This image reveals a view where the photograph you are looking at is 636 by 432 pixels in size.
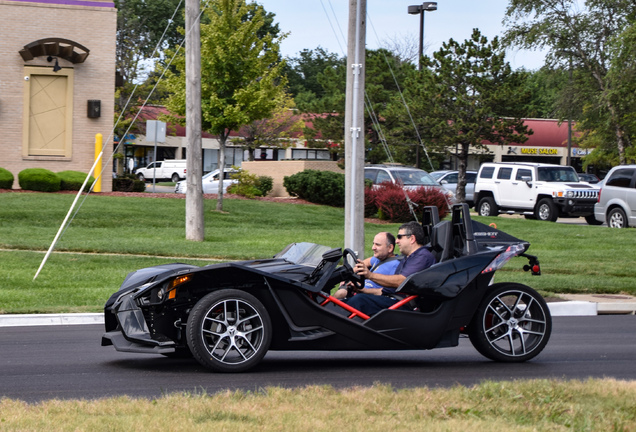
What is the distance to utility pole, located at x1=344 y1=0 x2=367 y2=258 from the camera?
44.5 feet

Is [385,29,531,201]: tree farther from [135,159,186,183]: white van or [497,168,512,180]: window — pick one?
[135,159,186,183]: white van

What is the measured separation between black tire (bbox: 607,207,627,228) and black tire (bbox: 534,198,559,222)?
355 centimetres

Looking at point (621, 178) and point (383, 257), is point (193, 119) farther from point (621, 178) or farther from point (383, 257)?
point (621, 178)

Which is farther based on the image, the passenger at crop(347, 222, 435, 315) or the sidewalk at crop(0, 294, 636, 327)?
the sidewalk at crop(0, 294, 636, 327)

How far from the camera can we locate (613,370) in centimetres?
749

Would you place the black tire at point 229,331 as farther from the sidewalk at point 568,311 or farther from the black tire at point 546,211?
the black tire at point 546,211

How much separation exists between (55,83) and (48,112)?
984 millimetres

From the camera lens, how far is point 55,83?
28.1 metres

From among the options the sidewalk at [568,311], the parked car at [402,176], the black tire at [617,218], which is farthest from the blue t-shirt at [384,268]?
the parked car at [402,176]

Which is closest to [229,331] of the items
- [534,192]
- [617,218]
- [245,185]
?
[617,218]

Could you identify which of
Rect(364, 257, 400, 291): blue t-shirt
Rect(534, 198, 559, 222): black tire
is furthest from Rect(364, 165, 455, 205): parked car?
Rect(364, 257, 400, 291): blue t-shirt

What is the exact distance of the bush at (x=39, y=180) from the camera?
25891mm

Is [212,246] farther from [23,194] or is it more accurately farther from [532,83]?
[532,83]

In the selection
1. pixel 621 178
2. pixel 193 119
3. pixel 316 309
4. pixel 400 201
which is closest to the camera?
pixel 316 309
